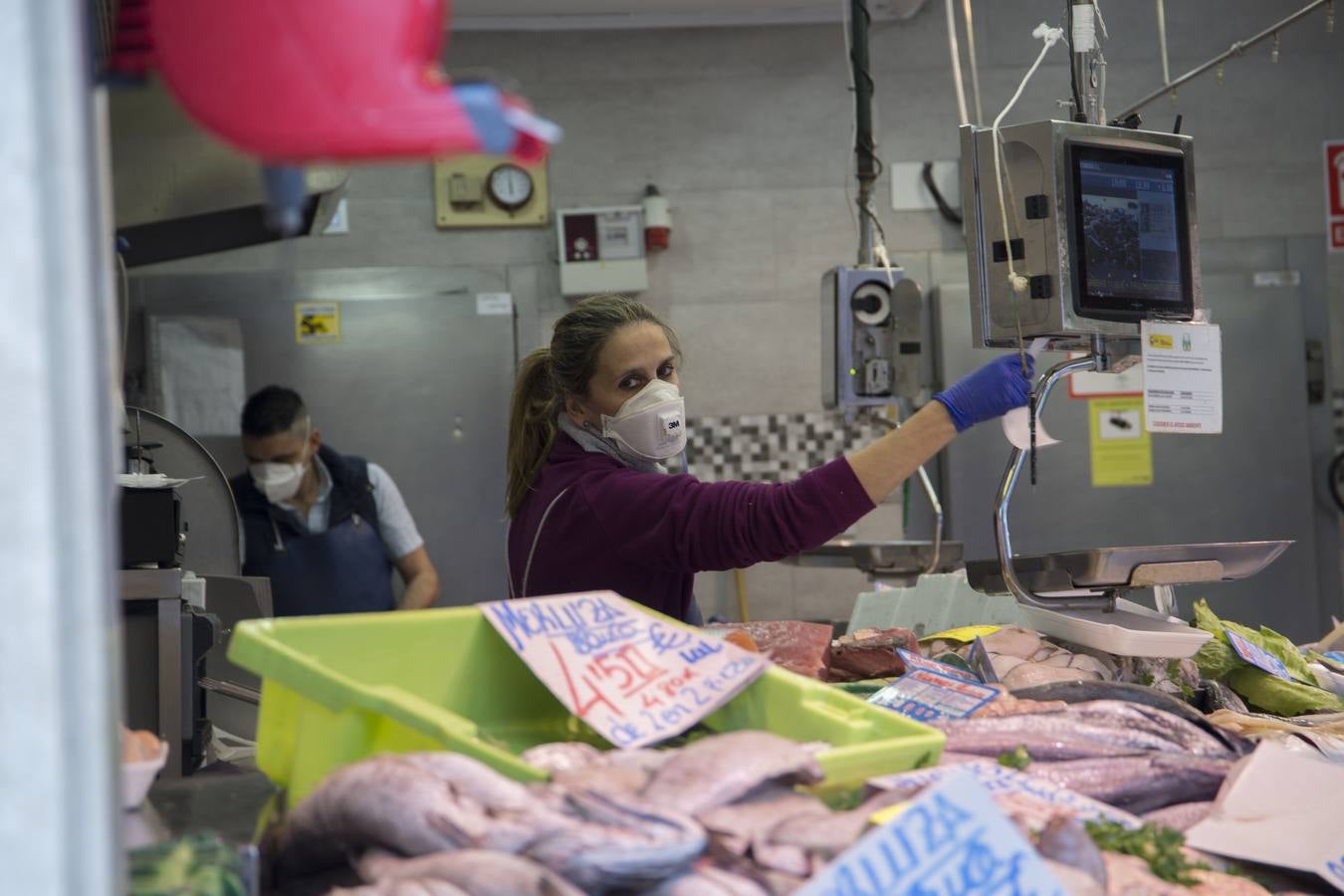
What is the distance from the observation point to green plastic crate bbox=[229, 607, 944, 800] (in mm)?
1387

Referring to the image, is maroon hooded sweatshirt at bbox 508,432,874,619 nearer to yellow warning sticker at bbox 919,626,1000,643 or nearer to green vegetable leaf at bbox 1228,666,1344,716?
yellow warning sticker at bbox 919,626,1000,643

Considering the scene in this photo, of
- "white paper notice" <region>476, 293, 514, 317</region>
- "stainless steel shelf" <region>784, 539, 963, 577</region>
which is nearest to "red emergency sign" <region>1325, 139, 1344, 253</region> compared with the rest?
"stainless steel shelf" <region>784, 539, 963, 577</region>

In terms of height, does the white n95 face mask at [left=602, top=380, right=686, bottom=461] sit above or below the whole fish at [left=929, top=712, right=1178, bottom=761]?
above

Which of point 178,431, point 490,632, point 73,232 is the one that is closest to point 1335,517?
point 178,431

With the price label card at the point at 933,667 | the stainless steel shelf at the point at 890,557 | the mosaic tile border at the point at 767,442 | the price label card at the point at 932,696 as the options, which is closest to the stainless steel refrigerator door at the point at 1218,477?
the mosaic tile border at the point at 767,442

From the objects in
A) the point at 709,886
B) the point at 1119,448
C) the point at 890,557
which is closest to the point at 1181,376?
the point at 709,886

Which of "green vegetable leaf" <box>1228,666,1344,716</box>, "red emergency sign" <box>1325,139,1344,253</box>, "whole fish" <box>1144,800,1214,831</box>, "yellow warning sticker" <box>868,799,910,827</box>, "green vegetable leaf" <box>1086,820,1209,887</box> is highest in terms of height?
"red emergency sign" <box>1325,139,1344,253</box>

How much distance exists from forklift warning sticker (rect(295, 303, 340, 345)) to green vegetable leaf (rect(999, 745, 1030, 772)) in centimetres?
431

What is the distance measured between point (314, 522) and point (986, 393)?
2.97 metres

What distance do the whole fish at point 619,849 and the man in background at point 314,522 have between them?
369 cm

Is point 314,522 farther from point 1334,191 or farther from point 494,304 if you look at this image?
point 1334,191

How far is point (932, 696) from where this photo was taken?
6.30ft

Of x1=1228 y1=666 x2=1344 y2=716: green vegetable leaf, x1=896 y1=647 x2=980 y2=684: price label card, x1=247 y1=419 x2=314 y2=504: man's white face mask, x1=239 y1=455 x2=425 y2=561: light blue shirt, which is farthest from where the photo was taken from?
x1=239 y1=455 x2=425 y2=561: light blue shirt

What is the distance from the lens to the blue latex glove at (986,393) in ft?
8.10
